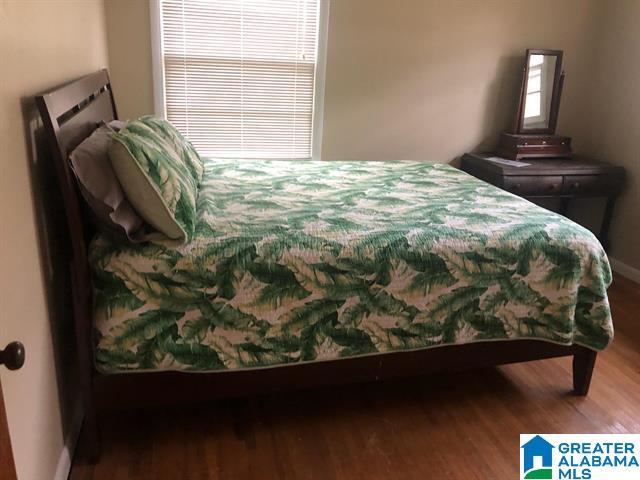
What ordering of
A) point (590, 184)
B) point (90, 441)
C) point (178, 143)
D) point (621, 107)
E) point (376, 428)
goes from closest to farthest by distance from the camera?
point (90, 441) → point (376, 428) → point (178, 143) → point (590, 184) → point (621, 107)

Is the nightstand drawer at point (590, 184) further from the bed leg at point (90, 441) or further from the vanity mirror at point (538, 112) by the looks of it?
the bed leg at point (90, 441)

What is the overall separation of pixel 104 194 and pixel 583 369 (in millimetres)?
1964

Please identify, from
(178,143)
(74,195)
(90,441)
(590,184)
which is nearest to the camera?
(74,195)

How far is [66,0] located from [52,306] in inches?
45.2

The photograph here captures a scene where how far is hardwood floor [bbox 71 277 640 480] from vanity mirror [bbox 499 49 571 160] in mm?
1667

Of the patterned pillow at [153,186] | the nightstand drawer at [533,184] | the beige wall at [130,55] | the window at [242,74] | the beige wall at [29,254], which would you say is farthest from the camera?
the nightstand drawer at [533,184]

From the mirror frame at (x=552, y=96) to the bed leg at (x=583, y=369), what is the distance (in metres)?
1.89

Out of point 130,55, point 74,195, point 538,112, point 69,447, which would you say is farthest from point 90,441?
point 538,112

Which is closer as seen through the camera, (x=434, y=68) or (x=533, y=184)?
(x=533, y=184)

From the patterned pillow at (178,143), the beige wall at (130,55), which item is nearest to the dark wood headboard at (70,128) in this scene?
the patterned pillow at (178,143)

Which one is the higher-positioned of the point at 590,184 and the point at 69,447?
the point at 590,184

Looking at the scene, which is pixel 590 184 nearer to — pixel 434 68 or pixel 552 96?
pixel 552 96

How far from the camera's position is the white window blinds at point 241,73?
3176 millimetres

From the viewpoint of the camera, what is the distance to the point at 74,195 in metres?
1.52
